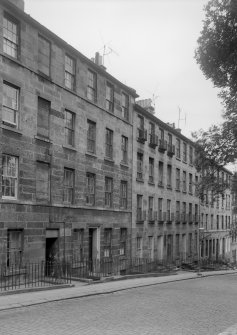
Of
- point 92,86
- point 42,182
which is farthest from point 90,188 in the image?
point 92,86

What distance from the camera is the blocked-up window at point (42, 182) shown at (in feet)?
75.2

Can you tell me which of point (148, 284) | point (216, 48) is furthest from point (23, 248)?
point (216, 48)

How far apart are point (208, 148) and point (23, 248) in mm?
11719

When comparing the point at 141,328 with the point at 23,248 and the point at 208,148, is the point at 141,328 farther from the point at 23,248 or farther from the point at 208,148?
the point at 208,148

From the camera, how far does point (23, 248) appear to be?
845 inches

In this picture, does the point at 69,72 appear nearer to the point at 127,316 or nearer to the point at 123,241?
the point at 123,241

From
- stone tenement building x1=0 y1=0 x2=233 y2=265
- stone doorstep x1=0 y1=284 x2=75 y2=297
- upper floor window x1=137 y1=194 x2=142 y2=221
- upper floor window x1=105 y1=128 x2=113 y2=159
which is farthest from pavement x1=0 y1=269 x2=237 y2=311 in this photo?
upper floor window x1=137 y1=194 x2=142 y2=221

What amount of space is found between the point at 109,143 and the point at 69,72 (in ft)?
20.5

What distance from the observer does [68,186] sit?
1009 inches

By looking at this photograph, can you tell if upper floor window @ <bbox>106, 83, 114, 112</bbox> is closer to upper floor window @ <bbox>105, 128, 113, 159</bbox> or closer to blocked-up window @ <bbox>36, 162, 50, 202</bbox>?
upper floor window @ <bbox>105, 128, 113, 159</bbox>

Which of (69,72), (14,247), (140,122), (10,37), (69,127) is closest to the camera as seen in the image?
(14,247)

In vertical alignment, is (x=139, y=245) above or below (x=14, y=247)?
below

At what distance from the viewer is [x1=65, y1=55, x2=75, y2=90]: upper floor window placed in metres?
25.7

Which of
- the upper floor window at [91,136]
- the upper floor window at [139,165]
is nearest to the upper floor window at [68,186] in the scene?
the upper floor window at [91,136]
